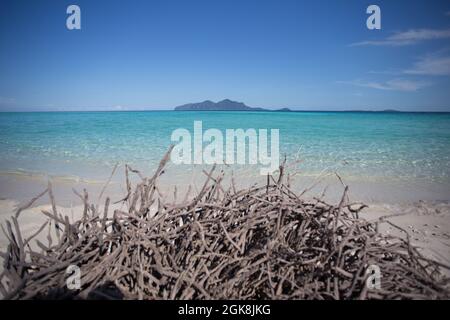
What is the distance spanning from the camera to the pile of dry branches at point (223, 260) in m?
1.41

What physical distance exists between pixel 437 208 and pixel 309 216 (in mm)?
5339

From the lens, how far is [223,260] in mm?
1615

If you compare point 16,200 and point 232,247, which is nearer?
point 232,247

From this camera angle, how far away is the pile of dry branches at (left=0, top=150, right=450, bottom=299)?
4.63 feet

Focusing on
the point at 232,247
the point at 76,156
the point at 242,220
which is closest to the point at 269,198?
the point at 242,220

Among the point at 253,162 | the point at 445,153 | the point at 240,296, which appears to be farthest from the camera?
the point at 445,153

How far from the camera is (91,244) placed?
1.61 metres
